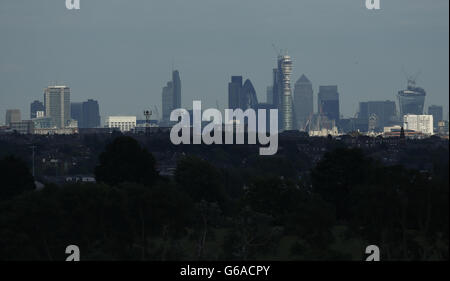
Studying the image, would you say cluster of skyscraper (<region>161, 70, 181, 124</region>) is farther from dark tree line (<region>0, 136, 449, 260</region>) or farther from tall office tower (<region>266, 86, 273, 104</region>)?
dark tree line (<region>0, 136, 449, 260</region>)

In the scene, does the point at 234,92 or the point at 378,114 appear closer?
the point at 378,114

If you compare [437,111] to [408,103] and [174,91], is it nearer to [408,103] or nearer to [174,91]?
[408,103]

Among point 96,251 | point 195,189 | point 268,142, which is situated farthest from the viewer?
point 268,142

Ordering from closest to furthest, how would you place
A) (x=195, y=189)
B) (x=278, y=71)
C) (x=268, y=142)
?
(x=195, y=189), (x=268, y=142), (x=278, y=71)

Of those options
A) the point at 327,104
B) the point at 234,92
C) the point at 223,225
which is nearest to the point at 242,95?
the point at 234,92

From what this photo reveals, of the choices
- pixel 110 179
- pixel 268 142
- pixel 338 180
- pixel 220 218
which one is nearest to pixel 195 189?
pixel 110 179
